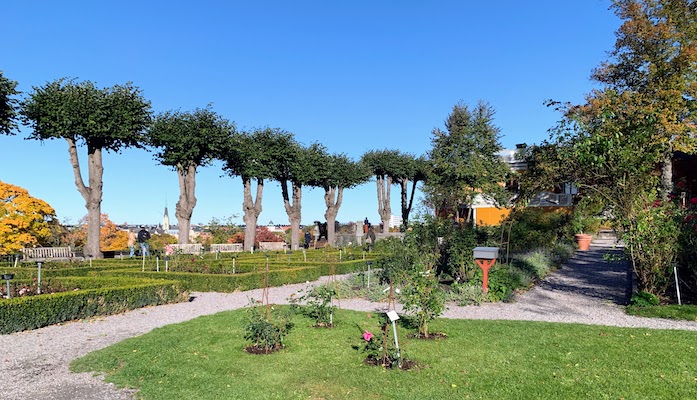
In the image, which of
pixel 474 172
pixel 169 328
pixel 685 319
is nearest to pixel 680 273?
pixel 685 319

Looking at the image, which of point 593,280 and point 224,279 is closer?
point 224,279

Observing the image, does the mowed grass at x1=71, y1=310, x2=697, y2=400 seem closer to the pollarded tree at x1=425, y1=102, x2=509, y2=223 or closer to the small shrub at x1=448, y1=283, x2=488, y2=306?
the small shrub at x1=448, y1=283, x2=488, y2=306

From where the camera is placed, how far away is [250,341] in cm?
647

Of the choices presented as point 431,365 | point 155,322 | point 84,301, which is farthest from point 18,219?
point 431,365

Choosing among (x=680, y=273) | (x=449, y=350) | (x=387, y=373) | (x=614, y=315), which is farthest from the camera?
(x=680, y=273)

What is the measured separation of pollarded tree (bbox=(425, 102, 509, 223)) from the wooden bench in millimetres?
16780

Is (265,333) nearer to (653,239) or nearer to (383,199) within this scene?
(653,239)

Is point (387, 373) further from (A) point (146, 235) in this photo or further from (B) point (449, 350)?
(A) point (146, 235)

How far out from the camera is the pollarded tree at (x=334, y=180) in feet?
107

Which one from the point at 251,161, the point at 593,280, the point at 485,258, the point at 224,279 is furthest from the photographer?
the point at 251,161

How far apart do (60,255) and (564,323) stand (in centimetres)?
2126

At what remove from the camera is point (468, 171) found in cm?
2391

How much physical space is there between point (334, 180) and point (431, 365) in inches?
1095

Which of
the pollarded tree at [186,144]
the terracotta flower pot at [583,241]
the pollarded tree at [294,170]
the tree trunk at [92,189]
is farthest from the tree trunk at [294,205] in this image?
the terracotta flower pot at [583,241]
